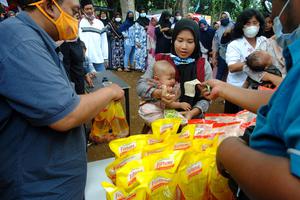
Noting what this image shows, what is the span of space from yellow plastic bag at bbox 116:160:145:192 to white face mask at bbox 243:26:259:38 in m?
2.45

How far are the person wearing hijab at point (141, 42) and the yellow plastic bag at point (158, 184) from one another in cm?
791

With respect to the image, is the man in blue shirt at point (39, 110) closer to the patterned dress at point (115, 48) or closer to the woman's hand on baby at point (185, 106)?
the woman's hand on baby at point (185, 106)

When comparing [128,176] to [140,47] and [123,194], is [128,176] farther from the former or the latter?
[140,47]

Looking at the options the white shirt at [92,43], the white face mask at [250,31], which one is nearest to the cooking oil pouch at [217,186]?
the white face mask at [250,31]

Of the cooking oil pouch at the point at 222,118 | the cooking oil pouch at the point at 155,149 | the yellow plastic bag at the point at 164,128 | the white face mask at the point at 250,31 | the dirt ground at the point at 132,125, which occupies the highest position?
the white face mask at the point at 250,31

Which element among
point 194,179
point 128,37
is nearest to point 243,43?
point 194,179

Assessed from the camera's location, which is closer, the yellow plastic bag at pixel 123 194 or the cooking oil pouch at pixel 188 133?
the yellow plastic bag at pixel 123 194

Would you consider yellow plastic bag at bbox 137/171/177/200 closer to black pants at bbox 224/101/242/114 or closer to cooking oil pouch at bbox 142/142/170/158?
cooking oil pouch at bbox 142/142/170/158

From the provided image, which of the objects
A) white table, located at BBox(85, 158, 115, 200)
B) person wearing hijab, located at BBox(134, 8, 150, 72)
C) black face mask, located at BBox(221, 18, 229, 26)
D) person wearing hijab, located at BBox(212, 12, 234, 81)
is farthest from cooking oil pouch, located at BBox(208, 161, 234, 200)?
person wearing hijab, located at BBox(134, 8, 150, 72)

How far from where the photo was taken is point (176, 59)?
2.16 m

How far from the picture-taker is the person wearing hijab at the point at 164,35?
720 cm

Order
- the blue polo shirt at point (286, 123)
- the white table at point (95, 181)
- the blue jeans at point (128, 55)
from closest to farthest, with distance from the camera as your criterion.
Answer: the blue polo shirt at point (286, 123) < the white table at point (95, 181) < the blue jeans at point (128, 55)

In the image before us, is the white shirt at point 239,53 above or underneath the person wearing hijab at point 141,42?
above

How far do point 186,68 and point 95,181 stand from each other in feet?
3.57
